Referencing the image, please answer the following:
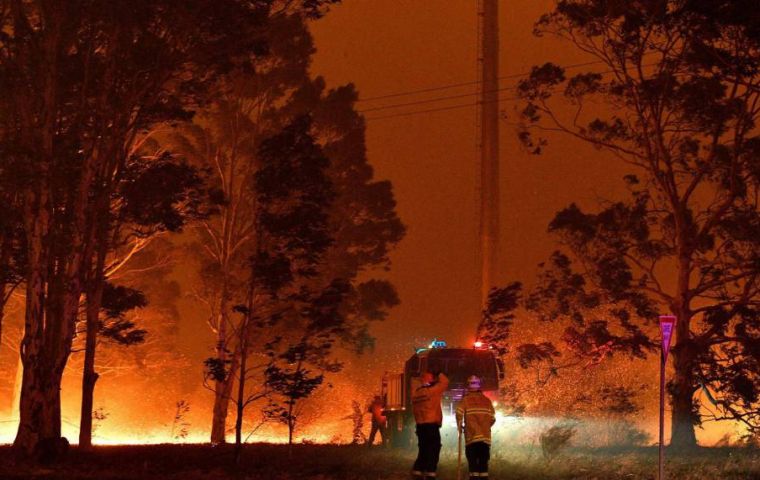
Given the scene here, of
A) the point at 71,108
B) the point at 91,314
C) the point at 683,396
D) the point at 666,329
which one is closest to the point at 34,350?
the point at 91,314

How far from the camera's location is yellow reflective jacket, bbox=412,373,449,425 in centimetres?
1545

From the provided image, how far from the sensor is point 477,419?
48.8 feet

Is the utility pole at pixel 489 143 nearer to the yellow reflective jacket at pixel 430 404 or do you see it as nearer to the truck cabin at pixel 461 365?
the truck cabin at pixel 461 365

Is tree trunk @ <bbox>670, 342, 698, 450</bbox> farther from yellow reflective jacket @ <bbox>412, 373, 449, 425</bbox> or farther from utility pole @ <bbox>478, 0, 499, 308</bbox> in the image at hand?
yellow reflective jacket @ <bbox>412, 373, 449, 425</bbox>

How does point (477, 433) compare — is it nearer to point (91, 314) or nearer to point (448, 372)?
point (448, 372)

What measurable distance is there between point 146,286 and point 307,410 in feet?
29.1

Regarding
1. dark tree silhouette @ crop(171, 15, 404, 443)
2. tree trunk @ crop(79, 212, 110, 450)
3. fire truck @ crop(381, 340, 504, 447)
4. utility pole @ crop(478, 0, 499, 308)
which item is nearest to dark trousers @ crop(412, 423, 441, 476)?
fire truck @ crop(381, 340, 504, 447)

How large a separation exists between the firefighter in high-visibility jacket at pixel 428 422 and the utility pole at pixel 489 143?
16484 mm

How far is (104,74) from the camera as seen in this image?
2183 cm

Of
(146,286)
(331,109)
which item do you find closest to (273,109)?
(331,109)

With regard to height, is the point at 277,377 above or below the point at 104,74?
below

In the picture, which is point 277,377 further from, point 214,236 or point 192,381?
point 192,381

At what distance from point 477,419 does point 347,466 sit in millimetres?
4502

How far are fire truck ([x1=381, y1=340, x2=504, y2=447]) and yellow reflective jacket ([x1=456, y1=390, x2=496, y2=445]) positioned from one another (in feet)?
24.5
